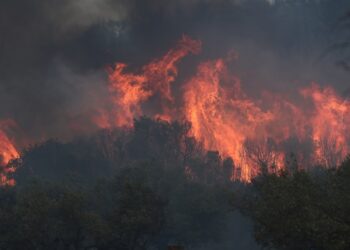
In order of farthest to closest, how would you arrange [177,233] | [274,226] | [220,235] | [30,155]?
1. [30,155]
2. [220,235]
3. [177,233]
4. [274,226]

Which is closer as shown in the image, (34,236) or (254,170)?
(34,236)

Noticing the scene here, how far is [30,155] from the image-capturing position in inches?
7072

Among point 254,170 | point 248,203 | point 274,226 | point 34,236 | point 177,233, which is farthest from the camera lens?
point 254,170

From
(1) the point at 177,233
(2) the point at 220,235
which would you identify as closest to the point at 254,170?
(2) the point at 220,235

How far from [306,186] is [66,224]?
38.1 meters

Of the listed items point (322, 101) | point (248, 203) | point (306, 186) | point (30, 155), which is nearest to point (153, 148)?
point (30, 155)

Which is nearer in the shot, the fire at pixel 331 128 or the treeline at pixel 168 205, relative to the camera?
the treeline at pixel 168 205

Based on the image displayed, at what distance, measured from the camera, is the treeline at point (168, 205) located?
38.9 meters

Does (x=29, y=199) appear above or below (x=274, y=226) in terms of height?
above

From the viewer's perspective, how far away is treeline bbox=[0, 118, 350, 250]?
38.9 meters

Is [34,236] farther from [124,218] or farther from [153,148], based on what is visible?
[153,148]

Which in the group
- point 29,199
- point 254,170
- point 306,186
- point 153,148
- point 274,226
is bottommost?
point 274,226

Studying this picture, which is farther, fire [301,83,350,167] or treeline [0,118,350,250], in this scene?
fire [301,83,350,167]

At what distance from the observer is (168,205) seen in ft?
315
